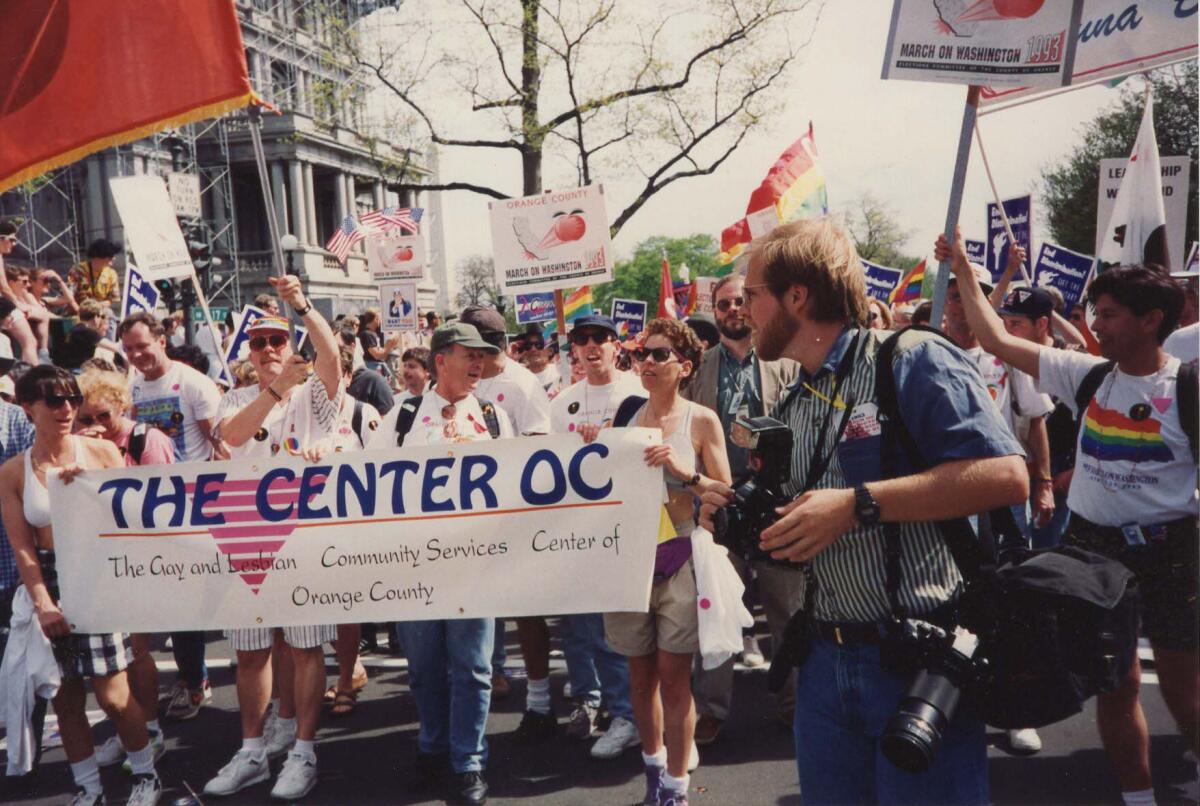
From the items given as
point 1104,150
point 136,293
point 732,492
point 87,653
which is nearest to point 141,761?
point 87,653

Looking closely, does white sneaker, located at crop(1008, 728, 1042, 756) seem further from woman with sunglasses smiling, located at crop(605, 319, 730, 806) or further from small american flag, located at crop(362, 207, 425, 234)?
small american flag, located at crop(362, 207, 425, 234)

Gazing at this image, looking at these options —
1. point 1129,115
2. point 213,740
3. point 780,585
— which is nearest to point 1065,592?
point 780,585

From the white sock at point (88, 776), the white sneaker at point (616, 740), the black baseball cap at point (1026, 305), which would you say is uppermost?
the black baseball cap at point (1026, 305)

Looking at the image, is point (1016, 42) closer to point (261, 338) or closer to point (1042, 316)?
point (1042, 316)

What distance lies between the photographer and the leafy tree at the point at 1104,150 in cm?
2347

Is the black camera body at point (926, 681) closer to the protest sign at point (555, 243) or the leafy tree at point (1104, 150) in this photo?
the protest sign at point (555, 243)

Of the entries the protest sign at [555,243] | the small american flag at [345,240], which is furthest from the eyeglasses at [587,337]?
the small american flag at [345,240]

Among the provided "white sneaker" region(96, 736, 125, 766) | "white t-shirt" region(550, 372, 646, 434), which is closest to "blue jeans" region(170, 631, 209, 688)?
"white sneaker" region(96, 736, 125, 766)

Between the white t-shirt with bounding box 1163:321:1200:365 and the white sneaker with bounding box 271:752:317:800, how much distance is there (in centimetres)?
444

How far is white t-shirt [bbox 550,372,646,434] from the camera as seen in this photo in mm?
5094

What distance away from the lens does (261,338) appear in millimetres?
4676

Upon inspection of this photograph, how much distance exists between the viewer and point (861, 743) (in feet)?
7.13

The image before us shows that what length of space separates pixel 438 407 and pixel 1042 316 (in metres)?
3.35

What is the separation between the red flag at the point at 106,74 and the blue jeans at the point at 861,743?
10.7ft
